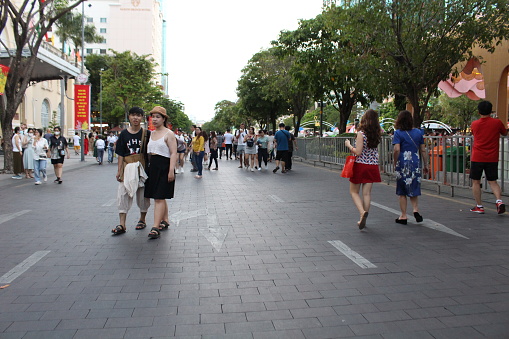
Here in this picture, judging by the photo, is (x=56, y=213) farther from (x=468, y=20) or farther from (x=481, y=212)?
(x=468, y=20)

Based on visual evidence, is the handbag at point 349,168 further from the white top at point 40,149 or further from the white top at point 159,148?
the white top at point 40,149

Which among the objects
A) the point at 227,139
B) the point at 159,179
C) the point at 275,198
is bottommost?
the point at 275,198

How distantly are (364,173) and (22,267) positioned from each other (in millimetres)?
4634

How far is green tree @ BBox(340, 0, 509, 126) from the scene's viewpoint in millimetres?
12906

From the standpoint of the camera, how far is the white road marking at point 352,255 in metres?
5.18

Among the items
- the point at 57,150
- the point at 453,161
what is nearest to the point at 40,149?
the point at 57,150

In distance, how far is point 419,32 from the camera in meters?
13.2

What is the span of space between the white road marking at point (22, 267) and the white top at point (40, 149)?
877 centimetres

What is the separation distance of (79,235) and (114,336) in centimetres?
368

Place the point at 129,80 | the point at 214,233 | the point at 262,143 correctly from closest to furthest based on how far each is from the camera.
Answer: the point at 214,233 < the point at 262,143 < the point at 129,80

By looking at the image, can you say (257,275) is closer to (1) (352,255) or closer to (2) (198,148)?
(1) (352,255)

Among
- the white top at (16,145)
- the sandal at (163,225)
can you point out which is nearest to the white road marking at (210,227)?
the sandal at (163,225)

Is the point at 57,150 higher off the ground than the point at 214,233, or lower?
higher

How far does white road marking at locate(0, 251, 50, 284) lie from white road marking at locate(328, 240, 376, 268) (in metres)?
3.47
